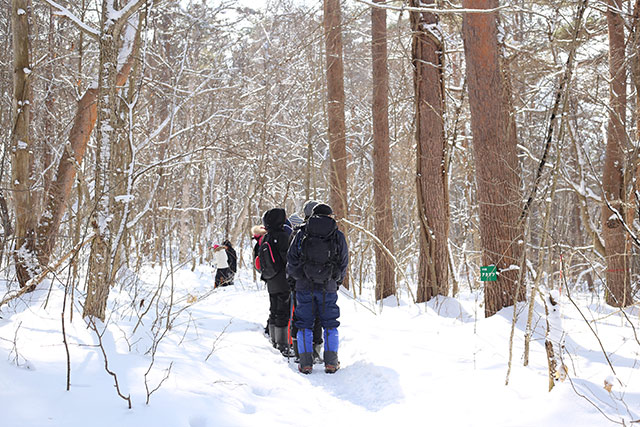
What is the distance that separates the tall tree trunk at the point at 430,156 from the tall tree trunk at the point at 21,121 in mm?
5559

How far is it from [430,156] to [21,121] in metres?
5.86

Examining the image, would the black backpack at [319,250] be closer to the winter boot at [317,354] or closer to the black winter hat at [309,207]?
the black winter hat at [309,207]

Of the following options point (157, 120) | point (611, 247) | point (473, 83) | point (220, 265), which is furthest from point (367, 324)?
point (157, 120)

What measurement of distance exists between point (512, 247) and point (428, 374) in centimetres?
240

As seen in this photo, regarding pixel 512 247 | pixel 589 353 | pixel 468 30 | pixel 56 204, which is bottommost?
pixel 589 353

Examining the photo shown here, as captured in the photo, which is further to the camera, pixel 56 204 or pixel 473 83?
pixel 56 204

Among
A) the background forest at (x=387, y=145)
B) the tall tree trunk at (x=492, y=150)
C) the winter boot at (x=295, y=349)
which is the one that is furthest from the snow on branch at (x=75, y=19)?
the tall tree trunk at (x=492, y=150)

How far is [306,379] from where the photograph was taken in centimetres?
477

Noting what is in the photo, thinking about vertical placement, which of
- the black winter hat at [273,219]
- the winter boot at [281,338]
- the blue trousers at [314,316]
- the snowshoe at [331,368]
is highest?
the black winter hat at [273,219]

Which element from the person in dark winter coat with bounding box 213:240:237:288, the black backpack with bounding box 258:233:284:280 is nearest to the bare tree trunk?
the black backpack with bounding box 258:233:284:280

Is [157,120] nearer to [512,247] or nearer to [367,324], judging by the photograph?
[367,324]

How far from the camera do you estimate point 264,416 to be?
3.38 m

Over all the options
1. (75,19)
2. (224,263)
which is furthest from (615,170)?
(75,19)

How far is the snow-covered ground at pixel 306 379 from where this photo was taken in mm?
2846
